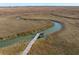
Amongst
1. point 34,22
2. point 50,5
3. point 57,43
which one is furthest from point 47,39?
point 50,5

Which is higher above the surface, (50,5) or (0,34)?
(50,5)

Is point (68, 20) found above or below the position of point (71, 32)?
above

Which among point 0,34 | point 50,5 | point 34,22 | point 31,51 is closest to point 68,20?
point 50,5

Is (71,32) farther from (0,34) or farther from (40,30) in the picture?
(0,34)

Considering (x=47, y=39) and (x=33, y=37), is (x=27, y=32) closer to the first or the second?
(x=33, y=37)
